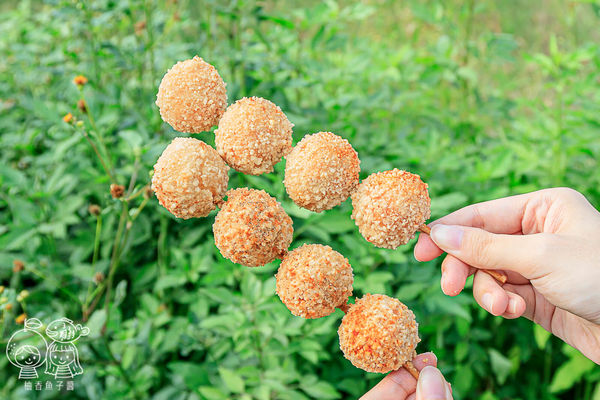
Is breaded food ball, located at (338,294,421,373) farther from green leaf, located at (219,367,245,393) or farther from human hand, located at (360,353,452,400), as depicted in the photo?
green leaf, located at (219,367,245,393)

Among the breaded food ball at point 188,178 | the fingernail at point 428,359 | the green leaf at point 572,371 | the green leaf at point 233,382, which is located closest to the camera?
the breaded food ball at point 188,178

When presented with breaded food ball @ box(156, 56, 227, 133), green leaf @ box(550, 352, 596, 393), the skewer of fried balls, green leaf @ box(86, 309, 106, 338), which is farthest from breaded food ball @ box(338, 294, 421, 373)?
green leaf @ box(550, 352, 596, 393)

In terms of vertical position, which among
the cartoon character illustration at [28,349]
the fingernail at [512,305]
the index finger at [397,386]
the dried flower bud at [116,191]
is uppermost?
the dried flower bud at [116,191]

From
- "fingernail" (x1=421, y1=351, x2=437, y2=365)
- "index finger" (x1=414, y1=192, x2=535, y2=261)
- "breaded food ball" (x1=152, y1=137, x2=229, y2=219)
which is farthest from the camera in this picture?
"index finger" (x1=414, y1=192, x2=535, y2=261)

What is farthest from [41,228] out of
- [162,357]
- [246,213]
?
[246,213]

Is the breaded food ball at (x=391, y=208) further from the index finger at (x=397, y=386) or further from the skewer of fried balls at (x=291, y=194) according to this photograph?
the index finger at (x=397, y=386)

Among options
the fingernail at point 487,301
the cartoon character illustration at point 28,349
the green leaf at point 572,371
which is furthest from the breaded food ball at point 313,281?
the green leaf at point 572,371
